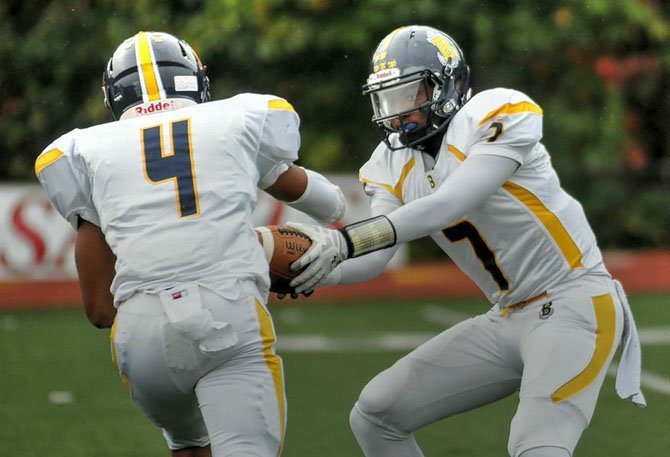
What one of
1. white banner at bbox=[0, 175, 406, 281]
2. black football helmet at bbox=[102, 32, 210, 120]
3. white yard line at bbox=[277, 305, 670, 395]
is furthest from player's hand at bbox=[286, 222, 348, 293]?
white banner at bbox=[0, 175, 406, 281]

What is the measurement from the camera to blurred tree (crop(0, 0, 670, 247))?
14.1 meters

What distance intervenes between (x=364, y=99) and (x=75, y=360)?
6805 mm

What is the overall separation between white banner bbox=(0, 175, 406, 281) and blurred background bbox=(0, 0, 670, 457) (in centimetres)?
1

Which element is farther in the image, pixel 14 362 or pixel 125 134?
pixel 14 362

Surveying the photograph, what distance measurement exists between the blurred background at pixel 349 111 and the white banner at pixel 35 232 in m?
0.01

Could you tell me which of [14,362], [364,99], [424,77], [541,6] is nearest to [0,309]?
[14,362]

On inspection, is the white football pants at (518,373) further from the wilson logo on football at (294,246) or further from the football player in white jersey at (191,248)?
the football player in white jersey at (191,248)

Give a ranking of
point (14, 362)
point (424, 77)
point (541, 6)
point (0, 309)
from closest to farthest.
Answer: point (424, 77) < point (14, 362) < point (0, 309) < point (541, 6)

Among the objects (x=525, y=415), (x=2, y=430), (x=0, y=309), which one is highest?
(x=525, y=415)

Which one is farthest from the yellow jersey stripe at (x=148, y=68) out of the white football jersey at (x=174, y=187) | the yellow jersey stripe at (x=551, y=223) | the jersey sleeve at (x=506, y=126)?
the yellow jersey stripe at (x=551, y=223)

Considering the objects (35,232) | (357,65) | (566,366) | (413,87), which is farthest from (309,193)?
(357,65)

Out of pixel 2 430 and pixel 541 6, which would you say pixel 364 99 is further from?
pixel 2 430

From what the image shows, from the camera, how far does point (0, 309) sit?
1232cm

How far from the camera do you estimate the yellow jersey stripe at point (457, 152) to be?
4090 mm
